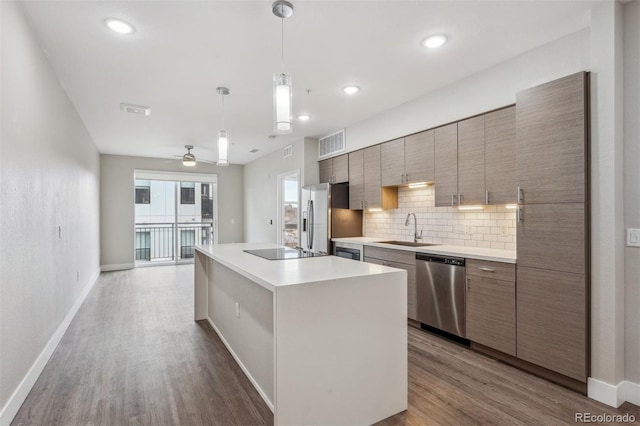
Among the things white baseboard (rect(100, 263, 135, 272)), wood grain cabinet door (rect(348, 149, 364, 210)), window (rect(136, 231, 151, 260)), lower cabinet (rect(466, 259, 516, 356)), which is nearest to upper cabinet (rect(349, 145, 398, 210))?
wood grain cabinet door (rect(348, 149, 364, 210))

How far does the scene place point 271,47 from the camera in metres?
2.72

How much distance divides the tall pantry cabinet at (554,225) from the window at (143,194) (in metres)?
7.96

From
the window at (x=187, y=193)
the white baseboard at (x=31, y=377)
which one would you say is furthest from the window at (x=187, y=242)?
the white baseboard at (x=31, y=377)

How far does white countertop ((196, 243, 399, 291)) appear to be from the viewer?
6.09 feet

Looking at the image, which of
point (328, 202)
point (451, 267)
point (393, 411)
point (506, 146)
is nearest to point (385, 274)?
point (393, 411)

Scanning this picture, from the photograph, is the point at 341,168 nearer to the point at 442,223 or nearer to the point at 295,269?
→ the point at 442,223

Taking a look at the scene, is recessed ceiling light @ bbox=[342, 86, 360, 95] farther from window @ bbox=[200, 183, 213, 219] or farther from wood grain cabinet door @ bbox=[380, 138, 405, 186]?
window @ bbox=[200, 183, 213, 219]

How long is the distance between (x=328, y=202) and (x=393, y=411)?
325 centimetres

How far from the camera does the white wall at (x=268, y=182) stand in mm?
5812

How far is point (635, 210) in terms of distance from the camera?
218 centimetres

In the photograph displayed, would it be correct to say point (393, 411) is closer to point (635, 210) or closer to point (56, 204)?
point (635, 210)

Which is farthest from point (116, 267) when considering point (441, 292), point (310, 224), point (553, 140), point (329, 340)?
point (553, 140)

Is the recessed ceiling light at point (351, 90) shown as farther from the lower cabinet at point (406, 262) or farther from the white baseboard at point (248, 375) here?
the white baseboard at point (248, 375)

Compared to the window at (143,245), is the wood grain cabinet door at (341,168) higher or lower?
higher
